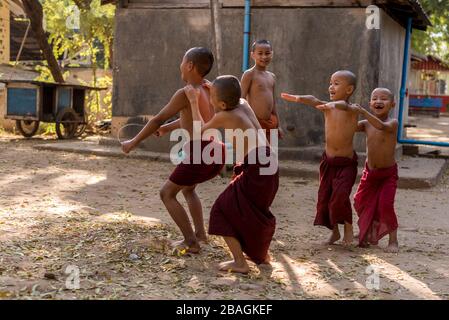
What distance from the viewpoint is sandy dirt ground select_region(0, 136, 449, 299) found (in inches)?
147

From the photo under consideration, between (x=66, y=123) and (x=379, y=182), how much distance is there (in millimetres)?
8429

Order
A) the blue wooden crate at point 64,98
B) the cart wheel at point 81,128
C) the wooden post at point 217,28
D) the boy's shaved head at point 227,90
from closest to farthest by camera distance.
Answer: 1. the boy's shaved head at point 227,90
2. the wooden post at point 217,28
3. the blue wooden crate at point 64,98
4. the cart wheel at point 81,128

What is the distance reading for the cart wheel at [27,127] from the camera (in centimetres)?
1258

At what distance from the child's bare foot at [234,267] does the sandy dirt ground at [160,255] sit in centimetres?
6

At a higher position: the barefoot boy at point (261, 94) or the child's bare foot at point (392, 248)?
the barefoot boy at point (261, 94)

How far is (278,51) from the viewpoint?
952 cm

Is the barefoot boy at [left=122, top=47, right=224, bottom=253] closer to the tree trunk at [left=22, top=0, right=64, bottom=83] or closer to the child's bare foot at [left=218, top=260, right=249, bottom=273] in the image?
the child's bare foot at [left=218, top=260, right=249, bottom=273]

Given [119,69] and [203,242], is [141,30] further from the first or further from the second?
[203,242]

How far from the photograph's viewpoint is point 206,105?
4535 mm

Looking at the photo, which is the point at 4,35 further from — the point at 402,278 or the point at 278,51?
the point at 402,278

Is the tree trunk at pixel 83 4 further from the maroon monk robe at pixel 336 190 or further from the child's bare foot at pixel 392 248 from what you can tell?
the child's bare foot at pixel 392 248
